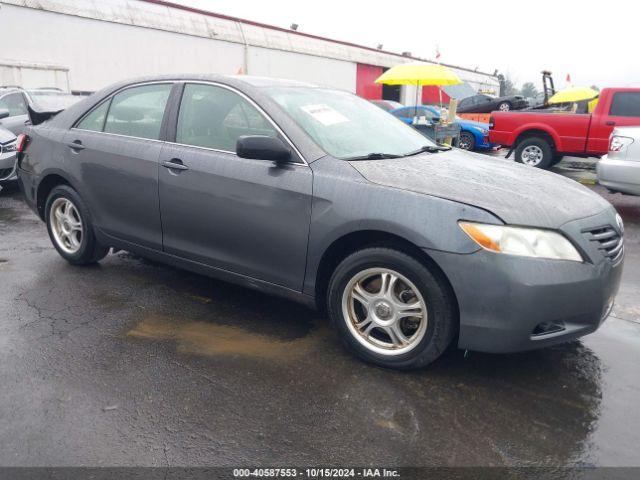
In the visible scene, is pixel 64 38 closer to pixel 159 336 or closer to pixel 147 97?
pixel 147 97

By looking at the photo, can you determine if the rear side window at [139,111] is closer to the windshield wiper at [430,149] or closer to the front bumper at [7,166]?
the windshield wiper at [430,149]

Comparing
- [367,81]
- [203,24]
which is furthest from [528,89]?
[203,24]

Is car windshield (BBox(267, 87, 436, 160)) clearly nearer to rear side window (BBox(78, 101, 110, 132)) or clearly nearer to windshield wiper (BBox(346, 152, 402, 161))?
windshield wiper (BBox(346, 152, 402, 161))

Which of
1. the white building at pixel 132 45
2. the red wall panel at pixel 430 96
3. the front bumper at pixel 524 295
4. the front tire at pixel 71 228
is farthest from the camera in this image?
the red wall panel at pixel 430 96

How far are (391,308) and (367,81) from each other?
103 ft

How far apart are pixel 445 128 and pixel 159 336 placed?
802 centimetres

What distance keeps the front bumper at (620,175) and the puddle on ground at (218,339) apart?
553cm

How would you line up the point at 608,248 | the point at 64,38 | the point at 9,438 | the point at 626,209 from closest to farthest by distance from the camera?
1. the point at 9,438
2. the point at 608,248
3. the point at 626,209
4. the point at 64,38

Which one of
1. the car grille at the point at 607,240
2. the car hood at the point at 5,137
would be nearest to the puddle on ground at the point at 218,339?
the car grille at the point at 607,240

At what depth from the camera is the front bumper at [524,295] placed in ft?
8.66

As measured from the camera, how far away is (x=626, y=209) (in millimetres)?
7918

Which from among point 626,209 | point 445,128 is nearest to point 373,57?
point 445,128

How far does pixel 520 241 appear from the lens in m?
2.68

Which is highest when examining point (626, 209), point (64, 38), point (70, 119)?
point (64, 38)
